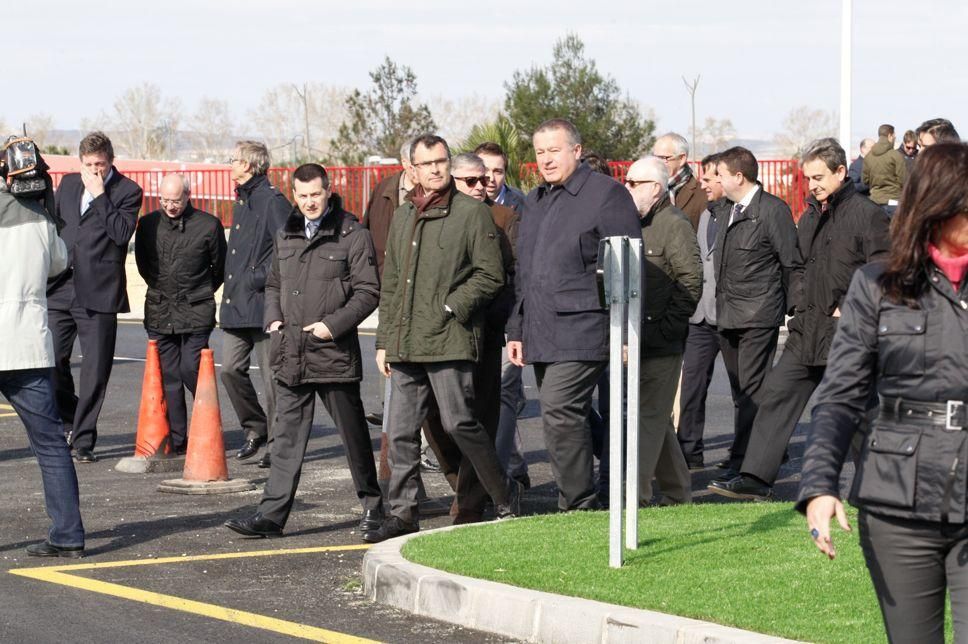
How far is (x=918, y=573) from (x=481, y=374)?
515 cm

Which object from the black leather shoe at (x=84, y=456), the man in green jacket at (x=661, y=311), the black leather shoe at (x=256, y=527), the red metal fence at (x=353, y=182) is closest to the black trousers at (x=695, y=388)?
the man in green jacket at (x=661, y=311)

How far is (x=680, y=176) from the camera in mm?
11352

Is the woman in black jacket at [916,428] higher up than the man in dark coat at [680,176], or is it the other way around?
the man in dark coat at [680,176]

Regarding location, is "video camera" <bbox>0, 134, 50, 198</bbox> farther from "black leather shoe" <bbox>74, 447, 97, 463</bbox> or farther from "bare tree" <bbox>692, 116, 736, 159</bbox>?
"bare tree" <bbox>692, 116, 736, 159</bbox>

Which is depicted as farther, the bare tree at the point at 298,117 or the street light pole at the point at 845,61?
the bare tree at the point at 298,117

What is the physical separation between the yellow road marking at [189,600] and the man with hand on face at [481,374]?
28.8 inches

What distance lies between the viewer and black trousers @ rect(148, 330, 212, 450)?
1169 cm

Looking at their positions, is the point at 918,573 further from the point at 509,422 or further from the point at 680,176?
Result: the point at 680,176

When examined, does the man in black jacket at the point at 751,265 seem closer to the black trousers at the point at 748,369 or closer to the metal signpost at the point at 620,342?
the black trousers at the point at 748,369

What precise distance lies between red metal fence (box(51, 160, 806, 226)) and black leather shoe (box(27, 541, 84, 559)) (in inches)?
655

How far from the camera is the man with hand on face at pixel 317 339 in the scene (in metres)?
8.59

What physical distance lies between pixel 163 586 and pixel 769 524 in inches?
117

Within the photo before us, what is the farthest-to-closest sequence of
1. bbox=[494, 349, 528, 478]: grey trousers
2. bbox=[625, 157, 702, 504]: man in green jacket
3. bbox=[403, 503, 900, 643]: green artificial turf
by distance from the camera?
bbox=[494, 349, 528, 478]: grey trousers → bbox=[625, 157, 702, 504]: man in green jacket → bbox=[403, 503, 900, 643]: green artificial turf

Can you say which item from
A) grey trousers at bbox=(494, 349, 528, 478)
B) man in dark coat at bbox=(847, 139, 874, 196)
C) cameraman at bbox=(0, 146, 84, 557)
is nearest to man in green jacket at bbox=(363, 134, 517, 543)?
grey trousers at bbox=(494, 349, 528, 478)
